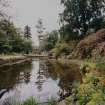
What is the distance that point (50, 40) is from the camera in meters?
101

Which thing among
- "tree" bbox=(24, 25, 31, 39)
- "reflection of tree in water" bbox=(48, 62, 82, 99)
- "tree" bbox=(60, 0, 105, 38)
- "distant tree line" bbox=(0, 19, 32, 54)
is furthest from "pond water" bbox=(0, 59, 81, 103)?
"tree" bbox=(24, 25, 31, 39)

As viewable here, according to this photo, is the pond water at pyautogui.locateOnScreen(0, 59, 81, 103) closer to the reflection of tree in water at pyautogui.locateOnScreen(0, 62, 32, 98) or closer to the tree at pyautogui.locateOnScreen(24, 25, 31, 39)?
the reflection of tree in water at pyautogui.locateOnScreen(0, 62, 32, 98)

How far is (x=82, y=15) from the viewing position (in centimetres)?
5600

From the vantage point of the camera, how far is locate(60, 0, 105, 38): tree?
54.9m

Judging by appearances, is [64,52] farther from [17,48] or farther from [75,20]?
[17,48]

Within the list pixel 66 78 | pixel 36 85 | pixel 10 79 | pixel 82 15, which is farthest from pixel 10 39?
pixel 36 85

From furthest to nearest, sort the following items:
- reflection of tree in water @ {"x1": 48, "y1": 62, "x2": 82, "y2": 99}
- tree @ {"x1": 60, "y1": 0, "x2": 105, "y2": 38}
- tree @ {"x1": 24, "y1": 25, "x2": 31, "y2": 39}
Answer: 1. tree @ {"x1": 24, "y1": 25, "x2": 31, "y2": 39}
2. tree @ {"x1": 60, "y1": 0, "x2": 105, "y2": 38}
3. reflection of tree in water @ {"x1": 48, "y1": 62, "x2": 82, "y2": 99}

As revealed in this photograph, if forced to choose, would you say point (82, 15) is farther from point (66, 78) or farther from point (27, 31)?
point (27, 31)

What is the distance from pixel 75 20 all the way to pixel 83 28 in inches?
88.7

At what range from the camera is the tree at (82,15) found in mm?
54938

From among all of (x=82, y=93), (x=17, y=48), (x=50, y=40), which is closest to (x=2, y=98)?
(x=82, y=93)

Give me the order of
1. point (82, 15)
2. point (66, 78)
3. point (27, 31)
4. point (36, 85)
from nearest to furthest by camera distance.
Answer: point (36, 85), point (66, 78), point (82, 15), point (27, 31)

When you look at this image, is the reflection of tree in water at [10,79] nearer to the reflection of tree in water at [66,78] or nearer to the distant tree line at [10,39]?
the reflection of tree in water at [66,78]

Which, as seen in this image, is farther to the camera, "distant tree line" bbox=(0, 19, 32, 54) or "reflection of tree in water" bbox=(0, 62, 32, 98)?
"distant tree line" bbox=(0, 19, 32, 54)
